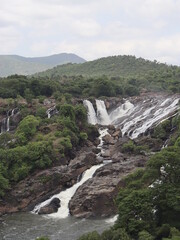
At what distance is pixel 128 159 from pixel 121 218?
20.3 m

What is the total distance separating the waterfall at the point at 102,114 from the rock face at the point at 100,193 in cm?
2883

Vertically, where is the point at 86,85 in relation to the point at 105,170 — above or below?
above

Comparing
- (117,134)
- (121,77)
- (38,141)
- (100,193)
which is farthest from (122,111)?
(121,77)

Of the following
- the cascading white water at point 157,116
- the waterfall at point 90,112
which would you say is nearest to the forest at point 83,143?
the waterfall at point 90,112

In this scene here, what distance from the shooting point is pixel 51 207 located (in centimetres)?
4028

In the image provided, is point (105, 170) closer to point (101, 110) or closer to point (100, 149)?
point (100, 149)

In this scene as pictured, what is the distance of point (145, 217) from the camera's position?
27.8 metres

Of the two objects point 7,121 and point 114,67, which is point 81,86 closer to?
point 7,121

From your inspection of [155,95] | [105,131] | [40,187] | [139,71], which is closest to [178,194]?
[40,187]

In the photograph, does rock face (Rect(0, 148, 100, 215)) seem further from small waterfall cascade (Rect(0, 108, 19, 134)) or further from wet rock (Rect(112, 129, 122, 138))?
small waterfall cascade (Rect(0, 108, 19, 134))

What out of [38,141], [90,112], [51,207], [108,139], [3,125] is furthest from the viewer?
[90,112]

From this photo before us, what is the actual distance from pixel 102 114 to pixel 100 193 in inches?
1389

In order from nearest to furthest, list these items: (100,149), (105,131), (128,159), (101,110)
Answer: (128,159) → (100,149) → (105,131) → (101,110)

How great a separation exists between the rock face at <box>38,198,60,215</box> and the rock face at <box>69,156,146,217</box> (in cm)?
153
